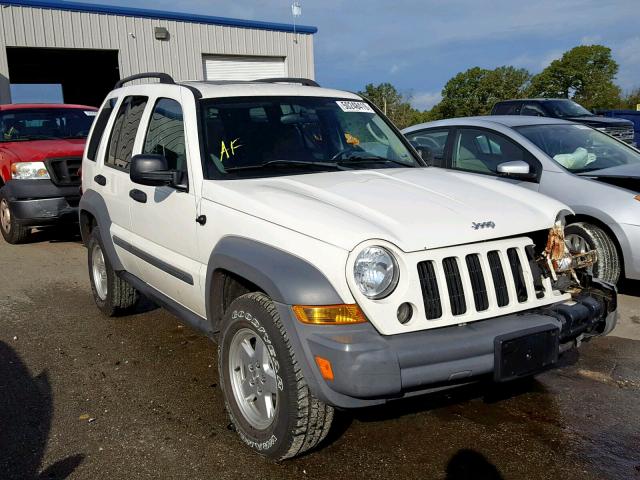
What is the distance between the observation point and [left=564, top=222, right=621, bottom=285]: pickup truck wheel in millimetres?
5469

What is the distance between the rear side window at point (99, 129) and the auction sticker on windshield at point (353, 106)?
2.13 m

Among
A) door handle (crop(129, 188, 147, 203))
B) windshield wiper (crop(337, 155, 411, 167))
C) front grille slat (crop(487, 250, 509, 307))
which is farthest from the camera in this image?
door handle (crop(129, 188, 147, 203))

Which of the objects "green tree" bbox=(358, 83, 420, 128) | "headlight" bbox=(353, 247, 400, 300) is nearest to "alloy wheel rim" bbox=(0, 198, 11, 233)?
"headlight" bbox=(353, 247, 400, 300)

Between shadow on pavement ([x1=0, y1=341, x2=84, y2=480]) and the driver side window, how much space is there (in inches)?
177

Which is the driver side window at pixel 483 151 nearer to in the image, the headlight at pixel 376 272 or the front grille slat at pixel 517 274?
the front grille slat at pixel 517 274

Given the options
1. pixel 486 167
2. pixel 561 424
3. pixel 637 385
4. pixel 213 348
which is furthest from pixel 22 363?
pixel 486 167

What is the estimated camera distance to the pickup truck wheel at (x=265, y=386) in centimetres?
288

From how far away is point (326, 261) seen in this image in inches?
A: 111

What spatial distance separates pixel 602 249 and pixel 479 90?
41.6 metres

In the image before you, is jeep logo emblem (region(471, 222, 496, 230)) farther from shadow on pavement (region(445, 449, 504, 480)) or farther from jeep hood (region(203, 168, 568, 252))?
shadow on pavement (region(445, 449, 504, 480))

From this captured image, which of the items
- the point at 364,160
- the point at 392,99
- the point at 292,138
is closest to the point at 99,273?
the point at 292,138

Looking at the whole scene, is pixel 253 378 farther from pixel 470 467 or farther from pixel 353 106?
pixel 353 106

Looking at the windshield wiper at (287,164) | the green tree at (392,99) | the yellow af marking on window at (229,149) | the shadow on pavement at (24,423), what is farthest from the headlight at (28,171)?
the green tree at (392,99)

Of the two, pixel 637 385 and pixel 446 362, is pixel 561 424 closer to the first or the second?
pixel 637 385
